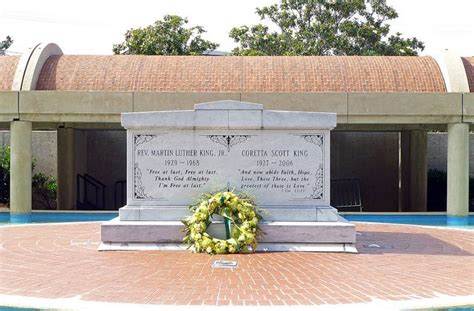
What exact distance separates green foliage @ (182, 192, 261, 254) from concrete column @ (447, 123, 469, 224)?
30.8 ft

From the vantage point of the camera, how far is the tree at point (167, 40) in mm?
36594

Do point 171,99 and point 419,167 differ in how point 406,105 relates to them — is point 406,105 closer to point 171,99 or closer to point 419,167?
point 419,167

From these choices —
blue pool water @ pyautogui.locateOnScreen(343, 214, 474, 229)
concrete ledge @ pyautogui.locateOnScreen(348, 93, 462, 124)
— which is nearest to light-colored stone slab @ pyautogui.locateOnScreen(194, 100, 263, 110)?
concrete ledge @ pyautogui.locateOnScreen(348, 93, 462, 124)

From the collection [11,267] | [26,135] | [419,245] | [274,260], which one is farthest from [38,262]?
[26,135]

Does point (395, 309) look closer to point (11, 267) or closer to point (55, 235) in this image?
point (11, 267)

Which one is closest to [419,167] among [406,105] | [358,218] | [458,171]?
[458,171]

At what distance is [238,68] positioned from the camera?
20.9 metres

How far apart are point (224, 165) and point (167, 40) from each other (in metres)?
26.5

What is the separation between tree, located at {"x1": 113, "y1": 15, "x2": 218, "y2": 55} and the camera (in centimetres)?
3659

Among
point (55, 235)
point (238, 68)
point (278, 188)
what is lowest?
point (55, 235)

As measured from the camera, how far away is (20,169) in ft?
60.7

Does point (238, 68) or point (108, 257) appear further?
point (238, 68)

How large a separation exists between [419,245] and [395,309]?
17.1 feet

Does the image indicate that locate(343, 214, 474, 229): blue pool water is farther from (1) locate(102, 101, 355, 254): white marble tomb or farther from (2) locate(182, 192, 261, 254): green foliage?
(2) locate(182, 192, 261, 254): green foliage
